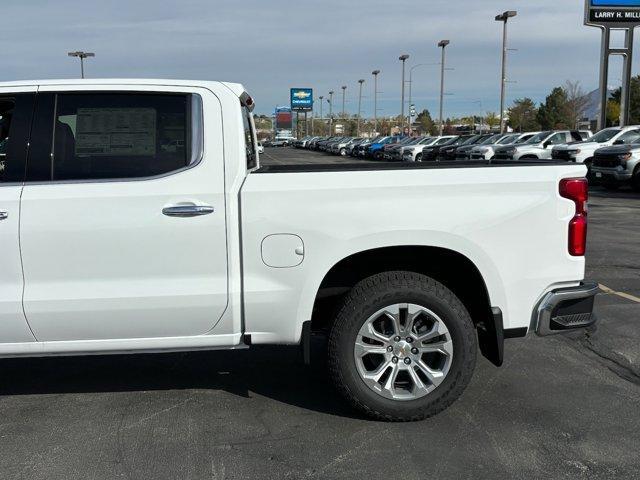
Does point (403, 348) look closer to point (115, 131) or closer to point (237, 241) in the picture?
point (237, 241)

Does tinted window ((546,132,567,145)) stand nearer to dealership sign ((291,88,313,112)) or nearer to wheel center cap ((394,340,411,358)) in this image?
wheel center cap ((394,340,411,358))

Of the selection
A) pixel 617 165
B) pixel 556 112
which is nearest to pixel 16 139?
pixel 617 165

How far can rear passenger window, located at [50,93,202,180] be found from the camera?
390 centimetres

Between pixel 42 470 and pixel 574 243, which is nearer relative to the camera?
pixel 42 470

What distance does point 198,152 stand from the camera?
12.9 feet

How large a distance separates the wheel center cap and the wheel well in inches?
16.4

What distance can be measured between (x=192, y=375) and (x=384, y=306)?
1.76 meters

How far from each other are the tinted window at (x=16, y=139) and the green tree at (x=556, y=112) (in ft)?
268

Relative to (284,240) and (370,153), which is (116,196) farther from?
(370,153)

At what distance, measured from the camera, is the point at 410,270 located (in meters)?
4.30

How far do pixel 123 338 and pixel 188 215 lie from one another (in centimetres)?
79

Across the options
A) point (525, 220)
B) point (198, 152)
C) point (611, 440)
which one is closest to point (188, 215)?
point (198, 152)

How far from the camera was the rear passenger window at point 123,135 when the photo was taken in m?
3.90

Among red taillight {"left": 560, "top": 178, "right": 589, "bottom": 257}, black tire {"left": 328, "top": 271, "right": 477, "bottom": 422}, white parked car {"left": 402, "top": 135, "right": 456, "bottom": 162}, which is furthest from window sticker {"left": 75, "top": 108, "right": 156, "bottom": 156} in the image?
white parked car {"left": 402, "top": 135, "right": 456, "bottom": 162}
